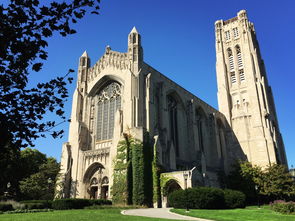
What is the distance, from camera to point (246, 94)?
56719 millimetres

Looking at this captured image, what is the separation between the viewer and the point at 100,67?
3969 cm

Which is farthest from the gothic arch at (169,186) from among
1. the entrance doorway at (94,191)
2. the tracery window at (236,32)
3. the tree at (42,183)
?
the tracery window at (236,32)

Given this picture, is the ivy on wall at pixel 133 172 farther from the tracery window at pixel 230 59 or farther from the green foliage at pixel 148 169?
the tracery window at pixel 230 59

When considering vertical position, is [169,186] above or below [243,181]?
below

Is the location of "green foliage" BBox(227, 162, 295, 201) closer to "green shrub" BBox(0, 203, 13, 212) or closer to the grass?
the grass

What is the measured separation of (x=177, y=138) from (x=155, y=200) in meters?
13.3

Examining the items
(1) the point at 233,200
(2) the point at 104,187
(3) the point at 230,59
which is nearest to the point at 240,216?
(1) the point at 233,200

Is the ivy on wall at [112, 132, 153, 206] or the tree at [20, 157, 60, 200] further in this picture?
the tree at [20, 157, 60, 200]

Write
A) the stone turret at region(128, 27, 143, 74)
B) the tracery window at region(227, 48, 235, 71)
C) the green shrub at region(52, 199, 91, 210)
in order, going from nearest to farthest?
the green shrub at region(52, 199, 91, 210) → the stone turret at region(128, 27, 143, 74) → the tracery window at region(227, 48, 235, 71)

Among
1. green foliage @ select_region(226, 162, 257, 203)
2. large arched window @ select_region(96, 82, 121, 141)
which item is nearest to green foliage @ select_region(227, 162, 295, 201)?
green foliage @ select_region(226, 162, 257, 203)

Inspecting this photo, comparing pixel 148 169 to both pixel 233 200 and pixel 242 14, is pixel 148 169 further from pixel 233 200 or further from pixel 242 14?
pixel 242 14

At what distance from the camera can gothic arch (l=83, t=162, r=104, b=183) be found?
33312 millimetres

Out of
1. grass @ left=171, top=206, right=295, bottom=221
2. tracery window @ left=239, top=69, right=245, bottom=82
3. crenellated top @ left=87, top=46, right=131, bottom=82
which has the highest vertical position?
tracery window @ left=239, top=69, right=245, bottom=82

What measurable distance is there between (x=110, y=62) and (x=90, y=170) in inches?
595
